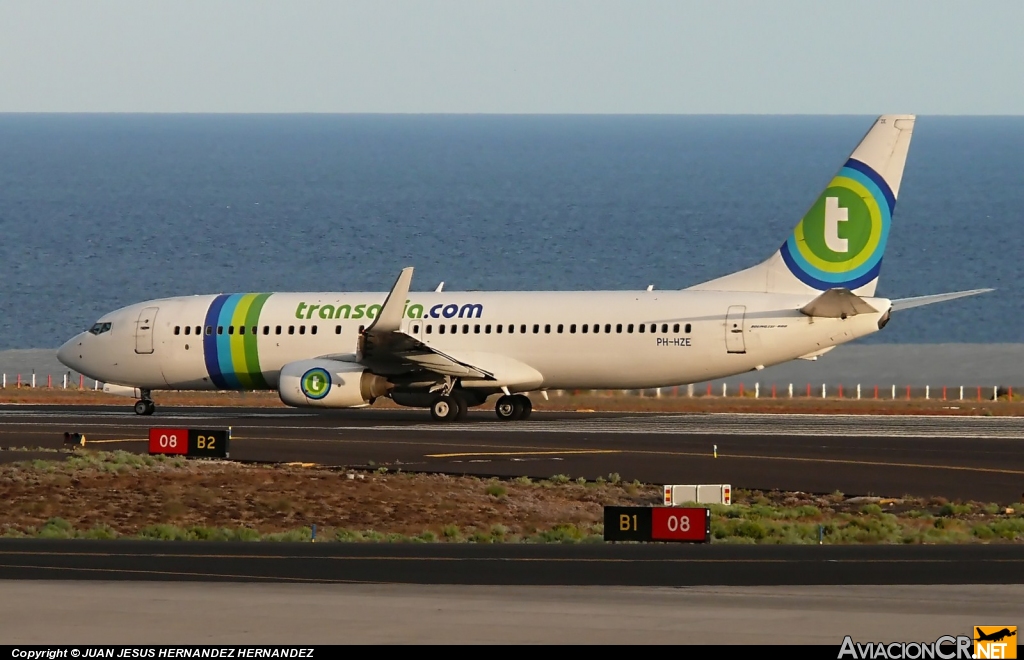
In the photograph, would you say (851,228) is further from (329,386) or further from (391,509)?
(391,509)

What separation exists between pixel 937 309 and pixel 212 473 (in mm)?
85904

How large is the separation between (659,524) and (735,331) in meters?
20.5

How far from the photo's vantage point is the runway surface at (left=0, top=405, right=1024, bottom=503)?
34.7m

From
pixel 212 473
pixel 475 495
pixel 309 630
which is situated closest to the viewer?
pixel 309 630

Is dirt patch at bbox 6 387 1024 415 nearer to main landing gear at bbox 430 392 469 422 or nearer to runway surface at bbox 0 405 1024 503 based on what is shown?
runway surface at bbox 0 405 1024 503

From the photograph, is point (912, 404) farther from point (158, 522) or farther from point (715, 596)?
point (715, 596)

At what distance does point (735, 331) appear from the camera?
45000 millimetres

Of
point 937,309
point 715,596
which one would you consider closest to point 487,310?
point 715,596

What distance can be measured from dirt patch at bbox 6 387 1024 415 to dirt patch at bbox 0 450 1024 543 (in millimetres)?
18901

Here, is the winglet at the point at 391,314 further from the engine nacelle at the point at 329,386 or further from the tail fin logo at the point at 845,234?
the tail fin logo at the point at 845,234

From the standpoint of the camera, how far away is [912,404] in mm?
54125

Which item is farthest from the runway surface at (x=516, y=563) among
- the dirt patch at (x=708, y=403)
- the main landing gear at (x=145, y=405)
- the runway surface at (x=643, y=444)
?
the dirt patch at (x=708, y=403)

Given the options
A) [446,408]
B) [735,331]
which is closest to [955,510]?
[735,331]

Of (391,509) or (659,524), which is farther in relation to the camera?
(391,509)
